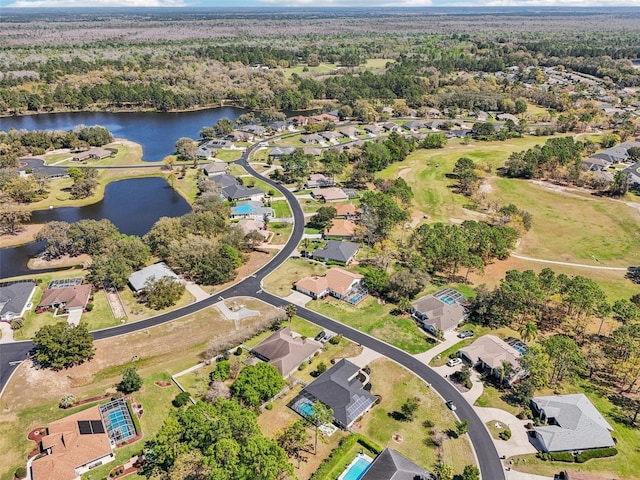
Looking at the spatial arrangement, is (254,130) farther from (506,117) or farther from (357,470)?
(357,470)

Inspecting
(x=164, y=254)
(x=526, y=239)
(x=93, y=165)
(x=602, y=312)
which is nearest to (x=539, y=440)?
(x=602, y=312)

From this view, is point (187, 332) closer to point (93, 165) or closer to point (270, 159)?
point (270, 159)

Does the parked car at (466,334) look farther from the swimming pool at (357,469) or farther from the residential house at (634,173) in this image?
the residential house at (634,173)

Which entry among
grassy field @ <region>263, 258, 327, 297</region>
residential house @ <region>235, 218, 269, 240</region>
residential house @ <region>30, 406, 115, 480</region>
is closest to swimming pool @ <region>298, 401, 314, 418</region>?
residential house @ <region>30, 406, 115, 480</region>

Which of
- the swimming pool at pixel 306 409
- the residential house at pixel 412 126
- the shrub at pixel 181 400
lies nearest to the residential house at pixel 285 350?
the swimming pool at pixel 306 409

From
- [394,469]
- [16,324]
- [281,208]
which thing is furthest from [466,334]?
[16,324]

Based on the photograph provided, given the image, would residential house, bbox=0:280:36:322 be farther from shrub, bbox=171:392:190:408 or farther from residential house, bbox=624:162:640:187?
residential house, bbox=624:162:640:187

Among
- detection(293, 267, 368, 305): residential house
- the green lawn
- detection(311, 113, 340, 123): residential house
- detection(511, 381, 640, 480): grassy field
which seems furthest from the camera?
detection(311, 113, 340, 123): residential house
